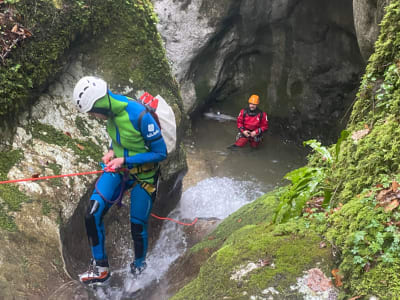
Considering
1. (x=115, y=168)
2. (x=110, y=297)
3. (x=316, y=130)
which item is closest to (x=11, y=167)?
(x=115, y=168)

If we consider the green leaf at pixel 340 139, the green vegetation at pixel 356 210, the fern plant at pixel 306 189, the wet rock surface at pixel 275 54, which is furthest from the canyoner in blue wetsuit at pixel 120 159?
the wet rock surface at pixel 275 54

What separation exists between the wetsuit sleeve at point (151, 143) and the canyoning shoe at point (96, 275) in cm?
135

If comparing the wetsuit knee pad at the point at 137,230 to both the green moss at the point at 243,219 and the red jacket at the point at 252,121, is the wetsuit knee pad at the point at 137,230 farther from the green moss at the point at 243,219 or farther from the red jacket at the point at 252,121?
the red jacket at the point at 252,121

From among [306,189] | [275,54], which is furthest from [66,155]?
[275,54]

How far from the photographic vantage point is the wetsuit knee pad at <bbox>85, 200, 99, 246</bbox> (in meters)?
3.78

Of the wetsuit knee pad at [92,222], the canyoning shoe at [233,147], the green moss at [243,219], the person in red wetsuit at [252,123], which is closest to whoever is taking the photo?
the wetsuit knee pad at [92,222]

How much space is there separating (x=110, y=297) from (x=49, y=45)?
3.32 metres

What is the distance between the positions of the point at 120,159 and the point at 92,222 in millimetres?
791

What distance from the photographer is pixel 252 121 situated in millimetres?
9914

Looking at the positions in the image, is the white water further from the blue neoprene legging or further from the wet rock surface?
the wet rock surface

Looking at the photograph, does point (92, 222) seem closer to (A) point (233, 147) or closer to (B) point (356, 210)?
(B) point (356, 210)

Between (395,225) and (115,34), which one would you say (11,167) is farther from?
(395,225)

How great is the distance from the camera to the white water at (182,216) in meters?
4.39

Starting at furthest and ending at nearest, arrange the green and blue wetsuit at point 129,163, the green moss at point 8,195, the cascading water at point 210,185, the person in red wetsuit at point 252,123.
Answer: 1. the person in red wetsuit at point 252,123
2. the cascading water at point 210,185
3. the green and blue wetsuit at point 129,163
4. the green moss at point 8,195
